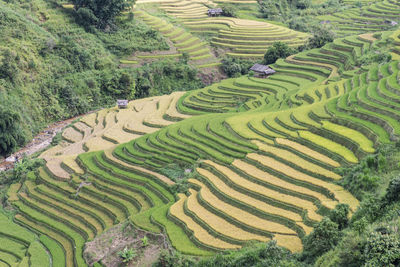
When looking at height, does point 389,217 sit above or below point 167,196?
above

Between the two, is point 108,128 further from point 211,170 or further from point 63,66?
point 211,170

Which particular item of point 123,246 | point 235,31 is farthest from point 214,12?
point 123,246

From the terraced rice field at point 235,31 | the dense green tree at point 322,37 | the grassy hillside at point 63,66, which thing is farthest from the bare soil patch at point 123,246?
the terraced rice field at point 235,31

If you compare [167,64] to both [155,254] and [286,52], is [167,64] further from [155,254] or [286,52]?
[155,254]

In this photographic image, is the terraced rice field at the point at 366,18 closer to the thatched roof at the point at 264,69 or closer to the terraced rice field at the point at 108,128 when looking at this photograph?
the thatched roof at the point at 264,69

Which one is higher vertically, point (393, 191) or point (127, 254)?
point (393, 191)

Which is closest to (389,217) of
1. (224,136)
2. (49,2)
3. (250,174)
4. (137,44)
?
(250,174)
